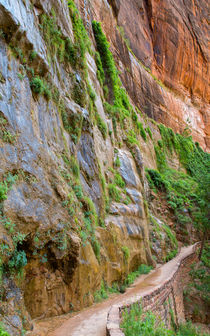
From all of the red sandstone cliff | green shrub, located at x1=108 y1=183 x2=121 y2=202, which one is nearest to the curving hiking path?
green shrub, located at x1=108 y1=183 x2=121 y2=202

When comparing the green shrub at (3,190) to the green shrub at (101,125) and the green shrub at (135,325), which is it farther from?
the green shrub at (101,125)

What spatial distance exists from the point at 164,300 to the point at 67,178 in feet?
19.9

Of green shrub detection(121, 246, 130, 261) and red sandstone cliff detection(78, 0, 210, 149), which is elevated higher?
red sandstone cliff detection(78, 0, 210, 149)

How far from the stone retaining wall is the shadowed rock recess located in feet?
5.64

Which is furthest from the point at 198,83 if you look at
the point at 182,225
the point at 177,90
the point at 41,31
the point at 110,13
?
the point at 41,31

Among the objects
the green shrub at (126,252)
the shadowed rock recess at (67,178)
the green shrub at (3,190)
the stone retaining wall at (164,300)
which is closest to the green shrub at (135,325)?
the stone retaining wall at (164,300)

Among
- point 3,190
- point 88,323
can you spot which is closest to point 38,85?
point 3,190

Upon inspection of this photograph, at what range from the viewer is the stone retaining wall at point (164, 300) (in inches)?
250

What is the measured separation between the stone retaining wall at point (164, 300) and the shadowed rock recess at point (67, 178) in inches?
67.7

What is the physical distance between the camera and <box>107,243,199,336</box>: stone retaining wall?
6350mm

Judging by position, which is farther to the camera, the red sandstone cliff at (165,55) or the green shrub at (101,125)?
the red sandstone cliff at (165,55)

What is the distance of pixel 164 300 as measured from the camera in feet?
35.5

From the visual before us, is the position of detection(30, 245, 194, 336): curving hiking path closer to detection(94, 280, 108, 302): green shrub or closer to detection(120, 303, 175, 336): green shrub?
detection(94, 280, 108, 302): green shrub

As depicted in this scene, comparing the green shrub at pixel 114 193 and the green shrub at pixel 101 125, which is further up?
the green shrub at pixel 101 125
